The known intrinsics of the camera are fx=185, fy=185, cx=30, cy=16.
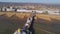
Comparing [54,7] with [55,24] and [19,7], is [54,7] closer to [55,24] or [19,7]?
[55,24]

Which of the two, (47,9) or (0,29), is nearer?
(0,29)

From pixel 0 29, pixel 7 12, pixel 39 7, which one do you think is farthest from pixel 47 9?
pixel 0 29

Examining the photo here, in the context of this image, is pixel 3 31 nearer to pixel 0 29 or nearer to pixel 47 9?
pixel 0 29

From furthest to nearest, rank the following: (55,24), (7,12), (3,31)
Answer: (7,12)
(55,24)
(3,31)

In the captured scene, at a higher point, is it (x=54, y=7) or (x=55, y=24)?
(x=54, y=7)

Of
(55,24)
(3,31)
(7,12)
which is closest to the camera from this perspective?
(3,31)

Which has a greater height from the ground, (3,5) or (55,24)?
(3,5)

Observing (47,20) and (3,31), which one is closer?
(3,31)

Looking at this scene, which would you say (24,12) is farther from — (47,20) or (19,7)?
(47,20)

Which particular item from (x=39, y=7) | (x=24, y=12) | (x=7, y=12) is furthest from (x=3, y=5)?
(x=39, y=7)
